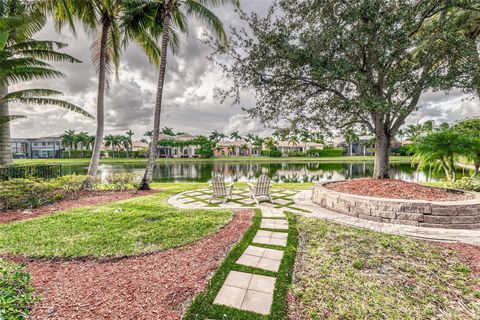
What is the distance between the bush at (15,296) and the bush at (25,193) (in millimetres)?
5414

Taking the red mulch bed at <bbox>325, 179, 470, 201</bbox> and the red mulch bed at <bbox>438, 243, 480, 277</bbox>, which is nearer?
the red mulch bed at <bbox>438, 243, 480, 277</bbox>

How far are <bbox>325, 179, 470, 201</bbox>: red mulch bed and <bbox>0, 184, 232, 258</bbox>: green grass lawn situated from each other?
4.04m

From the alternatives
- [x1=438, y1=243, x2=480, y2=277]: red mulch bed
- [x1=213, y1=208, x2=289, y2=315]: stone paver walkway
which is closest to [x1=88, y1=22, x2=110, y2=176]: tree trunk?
[x1=213, y1=208, x2=289, y2=315]: stone paver walkway

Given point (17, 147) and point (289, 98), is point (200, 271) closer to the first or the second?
point (289, 98)

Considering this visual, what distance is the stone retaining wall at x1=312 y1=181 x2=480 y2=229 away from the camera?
15.5 feet

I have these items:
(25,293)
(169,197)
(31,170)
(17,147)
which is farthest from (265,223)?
(17,147)

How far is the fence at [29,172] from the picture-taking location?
289 inches

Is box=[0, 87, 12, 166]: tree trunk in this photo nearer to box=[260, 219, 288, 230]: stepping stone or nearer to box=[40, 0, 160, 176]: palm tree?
box=[40, 0, 160, 176]: palm tree

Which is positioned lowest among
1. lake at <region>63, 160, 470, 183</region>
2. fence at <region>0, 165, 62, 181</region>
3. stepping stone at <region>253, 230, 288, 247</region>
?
lake at <region>63, 160, 470, 183</region>

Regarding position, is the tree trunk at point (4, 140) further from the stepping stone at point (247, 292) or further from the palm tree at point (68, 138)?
the palm tree at point (68, 138)

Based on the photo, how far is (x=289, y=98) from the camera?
760cm

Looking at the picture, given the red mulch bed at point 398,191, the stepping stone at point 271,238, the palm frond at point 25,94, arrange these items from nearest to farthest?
the stepping stone at point 271,238 < the red mulch bed at point 398,191 < the palm frond at point 25,94

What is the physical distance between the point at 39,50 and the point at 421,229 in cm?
1296

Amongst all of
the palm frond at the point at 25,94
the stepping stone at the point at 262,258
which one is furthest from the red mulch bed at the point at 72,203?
the stepping stone at the point at 262,258
